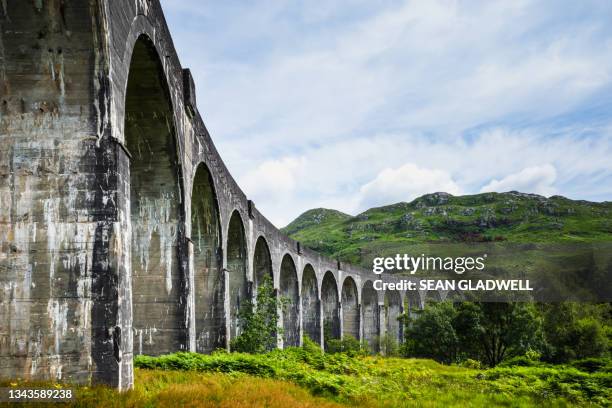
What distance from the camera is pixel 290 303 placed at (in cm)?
2964

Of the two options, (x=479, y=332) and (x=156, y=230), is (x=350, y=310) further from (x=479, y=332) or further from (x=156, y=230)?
(x=156, y=230)

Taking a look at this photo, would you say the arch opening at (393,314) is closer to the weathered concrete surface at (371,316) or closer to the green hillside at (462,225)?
the weathered concrete surface at (371,316)

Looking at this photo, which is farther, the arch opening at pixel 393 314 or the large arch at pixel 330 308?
the arch opening at pixel 393 314

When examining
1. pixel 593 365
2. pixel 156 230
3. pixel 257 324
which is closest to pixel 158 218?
pixel 156 230

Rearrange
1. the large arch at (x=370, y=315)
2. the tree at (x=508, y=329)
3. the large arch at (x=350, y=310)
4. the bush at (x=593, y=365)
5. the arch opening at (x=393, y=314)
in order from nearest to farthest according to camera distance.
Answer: the bush at (x=593, y=365) < the tree at (x=508, y=329) < the large arch at (x=350, y=310) < the large arch at (x=370, y=315) < the arch opening at (x=393, y=314)

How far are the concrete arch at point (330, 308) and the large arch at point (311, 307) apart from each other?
3.82 meters

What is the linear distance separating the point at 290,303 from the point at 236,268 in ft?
30.9

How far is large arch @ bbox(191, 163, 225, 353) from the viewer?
1667 centimetres

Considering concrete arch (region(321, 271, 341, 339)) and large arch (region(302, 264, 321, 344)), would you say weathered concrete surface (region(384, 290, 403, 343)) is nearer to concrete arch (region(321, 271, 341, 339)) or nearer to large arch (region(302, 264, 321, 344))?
concrete arch (region(321, 271, 341, 339))

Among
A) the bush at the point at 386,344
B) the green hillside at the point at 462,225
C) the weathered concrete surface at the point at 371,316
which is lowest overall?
the bush at the point at 386,344

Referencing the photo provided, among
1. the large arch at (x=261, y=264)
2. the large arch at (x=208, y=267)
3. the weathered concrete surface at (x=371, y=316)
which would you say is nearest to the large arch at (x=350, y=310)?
the weathered concrete surface at (x=371, y=316)

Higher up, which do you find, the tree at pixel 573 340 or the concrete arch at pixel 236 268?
the concrete arch at pixel 236 268

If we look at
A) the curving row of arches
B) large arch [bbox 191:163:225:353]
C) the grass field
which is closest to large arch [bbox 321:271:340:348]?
large arch [bbox 191:163:225:353]

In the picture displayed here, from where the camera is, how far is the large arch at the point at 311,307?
1428 inches
